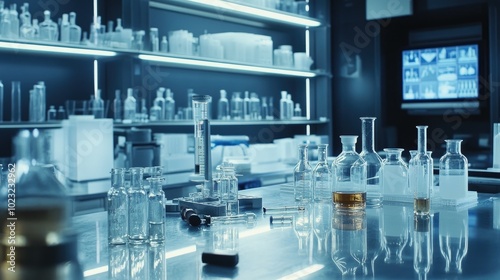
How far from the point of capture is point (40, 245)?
55 centimetres

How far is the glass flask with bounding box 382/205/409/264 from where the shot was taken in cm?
109

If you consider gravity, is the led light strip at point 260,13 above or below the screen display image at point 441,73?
above

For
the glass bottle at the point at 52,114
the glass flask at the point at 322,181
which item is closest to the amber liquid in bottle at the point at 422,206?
the glass flask at the point at 322,181

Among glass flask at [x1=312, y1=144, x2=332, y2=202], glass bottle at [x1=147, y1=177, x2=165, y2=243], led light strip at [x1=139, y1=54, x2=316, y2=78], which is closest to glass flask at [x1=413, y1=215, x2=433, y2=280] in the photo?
glass flask at [x1=312, y1=144, x2=332, y2=202]

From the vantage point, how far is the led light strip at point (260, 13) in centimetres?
403

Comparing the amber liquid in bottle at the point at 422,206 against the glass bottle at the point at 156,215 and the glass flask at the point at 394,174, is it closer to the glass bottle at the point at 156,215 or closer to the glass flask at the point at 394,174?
the glass flask at the point at 394,174

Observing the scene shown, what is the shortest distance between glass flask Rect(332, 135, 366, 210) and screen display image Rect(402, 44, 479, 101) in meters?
3.49

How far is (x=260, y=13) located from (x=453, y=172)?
120 inches

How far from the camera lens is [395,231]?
4.41 ft

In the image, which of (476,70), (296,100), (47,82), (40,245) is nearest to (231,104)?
(296,100)

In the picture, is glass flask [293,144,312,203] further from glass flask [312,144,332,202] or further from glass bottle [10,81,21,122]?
glass bottle [10,81,21,122]

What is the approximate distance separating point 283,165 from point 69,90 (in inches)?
69.4

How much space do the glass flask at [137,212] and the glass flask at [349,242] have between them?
17.0 inches

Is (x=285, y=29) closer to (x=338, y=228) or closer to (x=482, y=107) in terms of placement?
(x=482, y=107)
